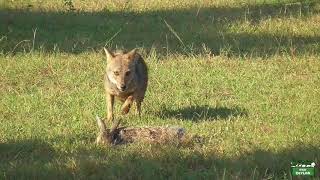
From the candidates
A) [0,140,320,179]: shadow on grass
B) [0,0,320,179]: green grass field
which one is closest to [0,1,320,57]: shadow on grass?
[0,0,320,179]: green grass field

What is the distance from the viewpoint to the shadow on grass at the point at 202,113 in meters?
9.05

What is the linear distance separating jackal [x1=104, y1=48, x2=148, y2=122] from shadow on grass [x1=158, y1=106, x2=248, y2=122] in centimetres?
46

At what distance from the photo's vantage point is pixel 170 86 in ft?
35.7

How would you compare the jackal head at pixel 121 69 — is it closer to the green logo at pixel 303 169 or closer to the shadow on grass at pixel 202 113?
the shadow on grass at pixel 202 113

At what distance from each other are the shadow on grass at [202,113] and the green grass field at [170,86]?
3 centimetres

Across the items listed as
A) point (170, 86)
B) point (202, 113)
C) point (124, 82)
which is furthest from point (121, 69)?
point (170, 86)

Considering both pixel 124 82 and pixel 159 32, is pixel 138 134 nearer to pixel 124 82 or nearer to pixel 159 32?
pixel 124 82

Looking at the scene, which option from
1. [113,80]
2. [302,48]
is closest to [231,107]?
[113,80]

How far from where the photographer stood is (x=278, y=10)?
59.7 ft

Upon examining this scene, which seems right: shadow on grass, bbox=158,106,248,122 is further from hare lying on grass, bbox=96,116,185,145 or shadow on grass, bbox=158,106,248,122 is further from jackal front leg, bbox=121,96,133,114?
hare lying on grass, bbox=96,116,185,145

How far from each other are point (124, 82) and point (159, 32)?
6518mm

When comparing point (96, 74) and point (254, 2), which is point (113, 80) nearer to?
point (96, 74)

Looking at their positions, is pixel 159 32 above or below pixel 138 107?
above

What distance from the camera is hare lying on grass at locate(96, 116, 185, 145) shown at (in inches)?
299
